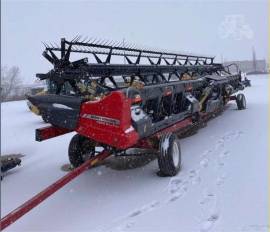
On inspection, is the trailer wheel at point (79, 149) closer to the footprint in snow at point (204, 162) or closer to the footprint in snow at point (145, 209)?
the footprint in snow at point (204, 162)

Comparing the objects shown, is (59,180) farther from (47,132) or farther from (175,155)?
(175,155)

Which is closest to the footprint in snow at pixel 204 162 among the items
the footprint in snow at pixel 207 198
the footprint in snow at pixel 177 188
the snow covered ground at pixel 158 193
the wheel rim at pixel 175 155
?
the snow covered ground at pixel 158 193

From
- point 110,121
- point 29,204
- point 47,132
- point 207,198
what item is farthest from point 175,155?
point 29,204

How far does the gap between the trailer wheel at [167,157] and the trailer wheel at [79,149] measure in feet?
4.21

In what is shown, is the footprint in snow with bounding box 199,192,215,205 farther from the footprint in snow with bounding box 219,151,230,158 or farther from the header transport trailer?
the footprint in snow with bounding box 219,151,230,158

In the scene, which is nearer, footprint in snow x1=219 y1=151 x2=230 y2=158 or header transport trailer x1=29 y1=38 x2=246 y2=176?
header transport trailer x1=29 y1=38 x2=246 y2=176

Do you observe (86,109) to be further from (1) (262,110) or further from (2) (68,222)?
(1) (262,110)

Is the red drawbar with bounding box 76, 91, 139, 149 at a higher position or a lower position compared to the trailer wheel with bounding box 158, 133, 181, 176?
higher

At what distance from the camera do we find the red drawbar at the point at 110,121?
4254 mm

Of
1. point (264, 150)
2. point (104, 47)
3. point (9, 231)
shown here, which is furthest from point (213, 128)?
point (9, 231)

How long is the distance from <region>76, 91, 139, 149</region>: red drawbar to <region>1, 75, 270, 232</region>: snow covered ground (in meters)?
0.74

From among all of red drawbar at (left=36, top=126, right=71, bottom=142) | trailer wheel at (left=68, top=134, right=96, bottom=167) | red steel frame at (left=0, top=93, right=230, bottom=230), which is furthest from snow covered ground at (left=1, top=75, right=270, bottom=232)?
red drawbar at (left=36, top=126, right=71, bottom=142)

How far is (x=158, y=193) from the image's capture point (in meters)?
4.48

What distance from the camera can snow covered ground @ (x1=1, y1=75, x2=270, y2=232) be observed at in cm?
373
